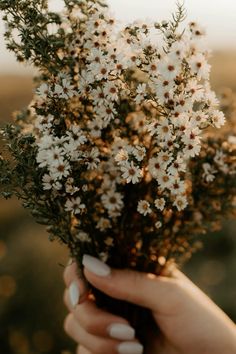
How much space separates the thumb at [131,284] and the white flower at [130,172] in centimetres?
50

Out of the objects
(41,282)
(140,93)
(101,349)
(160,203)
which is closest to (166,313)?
(101,349)

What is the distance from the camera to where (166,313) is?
2566 millimetres

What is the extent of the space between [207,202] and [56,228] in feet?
2.03

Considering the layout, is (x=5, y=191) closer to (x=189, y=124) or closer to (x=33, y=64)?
(x=33, y=64)

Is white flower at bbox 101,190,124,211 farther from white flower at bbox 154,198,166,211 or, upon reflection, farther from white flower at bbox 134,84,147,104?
white flower at bbox 134,84,147,104

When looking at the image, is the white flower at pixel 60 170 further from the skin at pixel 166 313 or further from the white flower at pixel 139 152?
the skin at pixel 166 313

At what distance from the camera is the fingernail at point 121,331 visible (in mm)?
2586

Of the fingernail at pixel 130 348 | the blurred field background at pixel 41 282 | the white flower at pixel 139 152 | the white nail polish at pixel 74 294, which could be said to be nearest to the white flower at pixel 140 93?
the white flower at pixel 139 152

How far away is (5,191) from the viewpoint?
2.18 meters

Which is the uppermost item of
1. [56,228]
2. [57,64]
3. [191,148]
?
[57,64]

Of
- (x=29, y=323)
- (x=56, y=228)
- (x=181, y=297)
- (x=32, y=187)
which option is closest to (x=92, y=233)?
(x=56, y=228)

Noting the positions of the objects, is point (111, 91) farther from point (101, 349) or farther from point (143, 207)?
point (101, 349)

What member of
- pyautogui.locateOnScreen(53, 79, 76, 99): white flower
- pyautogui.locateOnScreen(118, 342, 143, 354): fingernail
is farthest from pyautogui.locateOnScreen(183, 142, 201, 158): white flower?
pyautogui.locateOnScreen(118, 342, 143, 354): fingernail

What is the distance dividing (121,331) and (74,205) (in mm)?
724
